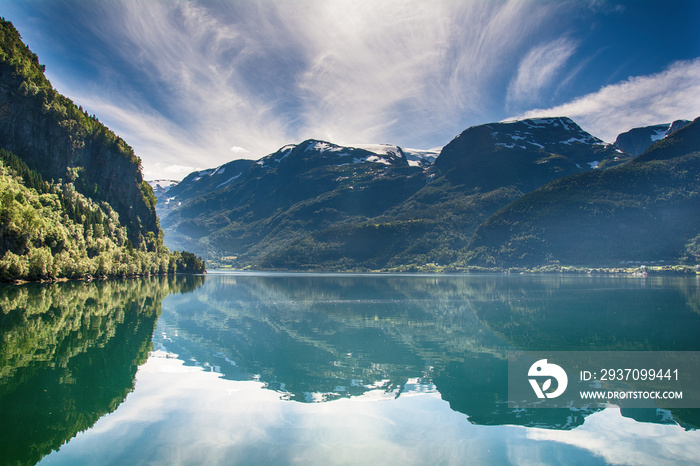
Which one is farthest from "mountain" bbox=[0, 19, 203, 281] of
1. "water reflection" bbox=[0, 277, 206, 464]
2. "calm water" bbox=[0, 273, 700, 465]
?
"calm water" bbox=[0, 273, 700, 465]

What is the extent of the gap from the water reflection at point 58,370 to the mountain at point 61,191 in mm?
34637

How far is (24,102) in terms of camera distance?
4417 inches

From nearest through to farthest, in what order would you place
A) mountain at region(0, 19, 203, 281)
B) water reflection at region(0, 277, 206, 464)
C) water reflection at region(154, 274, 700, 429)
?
water reflection at region(0, 277, 206, 464) < water reflection at region(154, 274, 700, 429) < mountain at region(0, 19, 203, 281)

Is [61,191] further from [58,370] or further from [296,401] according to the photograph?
[296,401]

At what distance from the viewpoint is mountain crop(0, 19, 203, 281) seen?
208 ft

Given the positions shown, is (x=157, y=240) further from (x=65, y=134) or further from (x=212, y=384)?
(x=212, y=384)

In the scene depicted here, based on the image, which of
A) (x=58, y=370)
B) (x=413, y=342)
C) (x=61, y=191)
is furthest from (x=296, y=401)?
(x=61, y=191)

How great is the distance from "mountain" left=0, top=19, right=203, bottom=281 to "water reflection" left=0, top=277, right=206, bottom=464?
3464cm

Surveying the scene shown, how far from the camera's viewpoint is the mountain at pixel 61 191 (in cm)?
6350

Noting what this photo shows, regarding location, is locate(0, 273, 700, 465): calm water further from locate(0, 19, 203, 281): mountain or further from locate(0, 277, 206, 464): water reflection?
locate(0, 19, 203, 281): mountain

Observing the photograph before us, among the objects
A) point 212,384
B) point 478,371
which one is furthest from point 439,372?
point 212,384

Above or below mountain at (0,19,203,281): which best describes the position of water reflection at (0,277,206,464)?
below

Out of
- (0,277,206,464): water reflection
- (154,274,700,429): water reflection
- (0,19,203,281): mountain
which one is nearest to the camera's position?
(0,277,206,464): water reflection

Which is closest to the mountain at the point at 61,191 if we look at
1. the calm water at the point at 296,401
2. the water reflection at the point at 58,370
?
the water reflection at the point at 58,370
